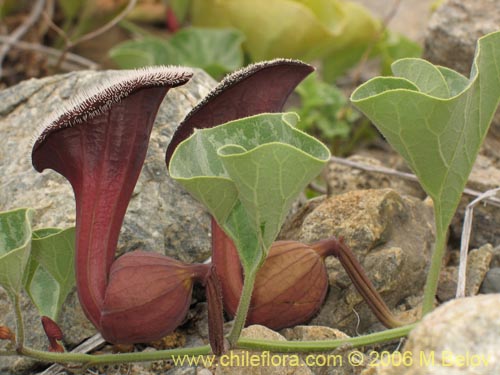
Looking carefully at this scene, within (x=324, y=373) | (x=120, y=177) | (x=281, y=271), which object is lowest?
(x=324, y=373)

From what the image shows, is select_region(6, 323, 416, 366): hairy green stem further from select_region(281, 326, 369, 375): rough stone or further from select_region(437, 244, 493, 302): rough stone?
select_region(437, 244, 493, 302): rough stone

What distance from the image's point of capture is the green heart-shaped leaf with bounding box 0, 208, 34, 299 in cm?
113

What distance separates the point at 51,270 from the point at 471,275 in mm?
734

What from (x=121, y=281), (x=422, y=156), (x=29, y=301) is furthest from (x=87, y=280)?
(x=422, y=156)

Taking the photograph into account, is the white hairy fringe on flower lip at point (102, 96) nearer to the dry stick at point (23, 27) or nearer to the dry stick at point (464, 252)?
the dry stick at point (464, 252)

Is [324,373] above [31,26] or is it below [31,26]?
below

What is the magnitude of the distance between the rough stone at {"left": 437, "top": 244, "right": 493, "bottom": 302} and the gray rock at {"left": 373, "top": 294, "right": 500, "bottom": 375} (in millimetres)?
522

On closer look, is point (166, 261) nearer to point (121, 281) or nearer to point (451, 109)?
point (121, 281)

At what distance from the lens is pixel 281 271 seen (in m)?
1.31

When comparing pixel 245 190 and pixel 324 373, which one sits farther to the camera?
pixel 324 373

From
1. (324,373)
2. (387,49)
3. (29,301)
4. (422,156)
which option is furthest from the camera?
(387,49)

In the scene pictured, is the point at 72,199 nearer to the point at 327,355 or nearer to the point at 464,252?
the point at 327,355

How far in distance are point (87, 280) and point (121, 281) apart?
0.18ft

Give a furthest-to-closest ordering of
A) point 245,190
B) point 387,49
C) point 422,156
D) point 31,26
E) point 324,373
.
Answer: point 31,26
point 387,49
point 324,373
point 422,156
point 245,190
